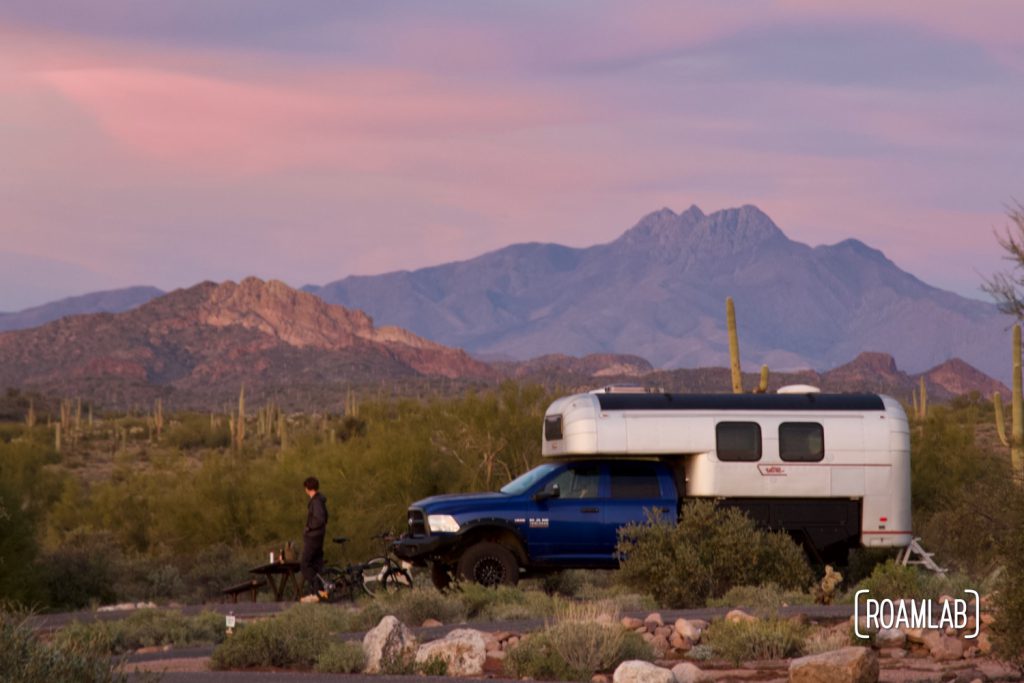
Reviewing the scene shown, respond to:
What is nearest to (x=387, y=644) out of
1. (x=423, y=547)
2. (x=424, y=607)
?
(x=424, y=607)

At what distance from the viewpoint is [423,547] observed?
2002cm

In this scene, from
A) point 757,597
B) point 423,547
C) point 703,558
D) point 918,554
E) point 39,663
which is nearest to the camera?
point 39,663

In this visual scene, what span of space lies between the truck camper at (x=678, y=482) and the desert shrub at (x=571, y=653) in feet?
21.3

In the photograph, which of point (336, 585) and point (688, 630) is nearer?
point (688, 630)

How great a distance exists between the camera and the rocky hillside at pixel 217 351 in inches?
5157

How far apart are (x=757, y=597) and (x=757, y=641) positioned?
14.0 ft

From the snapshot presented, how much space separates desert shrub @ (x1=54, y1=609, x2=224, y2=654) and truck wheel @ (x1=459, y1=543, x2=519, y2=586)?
3.67m

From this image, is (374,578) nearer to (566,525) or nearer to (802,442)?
(566,525)

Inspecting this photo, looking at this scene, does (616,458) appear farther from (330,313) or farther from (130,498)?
(330,313)

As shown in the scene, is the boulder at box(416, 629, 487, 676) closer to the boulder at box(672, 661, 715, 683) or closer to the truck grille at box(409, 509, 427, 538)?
the boulder at box(672, 661, 715, 683)

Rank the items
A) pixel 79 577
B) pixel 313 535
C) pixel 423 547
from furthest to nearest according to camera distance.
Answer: pixel 79 577
pixel 313 535
pixel 423 547

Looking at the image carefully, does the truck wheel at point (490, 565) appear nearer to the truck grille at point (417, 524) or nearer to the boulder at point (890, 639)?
the truck grille at point (417, 524)

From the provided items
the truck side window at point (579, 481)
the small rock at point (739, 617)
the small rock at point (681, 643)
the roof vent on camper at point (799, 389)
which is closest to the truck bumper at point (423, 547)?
the truck side window at point (579, 481)

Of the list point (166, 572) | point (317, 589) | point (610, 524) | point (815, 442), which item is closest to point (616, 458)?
point (610, 524)
